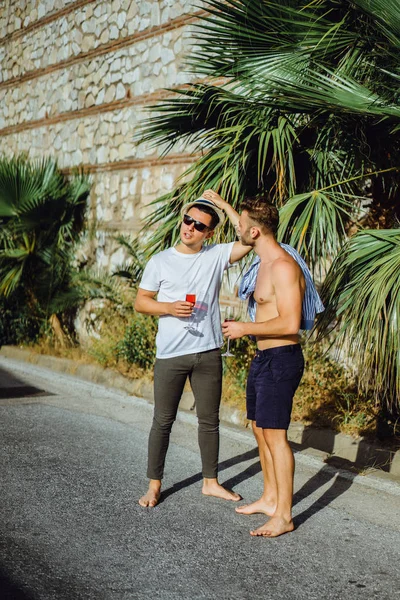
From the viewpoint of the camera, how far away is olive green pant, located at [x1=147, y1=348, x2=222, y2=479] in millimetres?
5652

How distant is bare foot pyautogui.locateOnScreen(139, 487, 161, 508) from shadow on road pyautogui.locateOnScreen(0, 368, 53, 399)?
14.3ft

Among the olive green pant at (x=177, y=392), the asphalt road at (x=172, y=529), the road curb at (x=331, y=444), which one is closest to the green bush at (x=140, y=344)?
the road curb at (x=331, y=444)

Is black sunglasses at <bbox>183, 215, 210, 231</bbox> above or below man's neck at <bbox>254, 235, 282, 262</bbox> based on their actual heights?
above

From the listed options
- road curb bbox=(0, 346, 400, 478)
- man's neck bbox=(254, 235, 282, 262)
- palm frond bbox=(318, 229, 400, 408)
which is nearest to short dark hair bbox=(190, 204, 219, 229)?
man's neck bbox=(254, 235, 282, 262)

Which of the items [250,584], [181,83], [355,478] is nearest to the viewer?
[250,584]

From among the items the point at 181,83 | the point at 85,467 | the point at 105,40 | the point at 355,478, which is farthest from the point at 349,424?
the point at 105,40

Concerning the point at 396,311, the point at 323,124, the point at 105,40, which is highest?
the point at 105,40

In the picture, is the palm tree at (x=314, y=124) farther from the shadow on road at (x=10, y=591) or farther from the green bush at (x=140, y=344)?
the shadow on road at (x=10, y=591)

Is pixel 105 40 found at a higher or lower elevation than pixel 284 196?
higher

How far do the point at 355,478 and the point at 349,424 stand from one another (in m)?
1.23

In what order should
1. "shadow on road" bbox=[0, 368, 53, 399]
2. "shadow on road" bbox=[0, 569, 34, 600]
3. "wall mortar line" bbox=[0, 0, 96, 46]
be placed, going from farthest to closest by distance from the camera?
"wall mortar line" bbox=[0, 0, 96, 46] → "shadow on road" bbox=[0, 368, 53, 399] → "shadow on road" bbox=[0, 569, 34, 600]

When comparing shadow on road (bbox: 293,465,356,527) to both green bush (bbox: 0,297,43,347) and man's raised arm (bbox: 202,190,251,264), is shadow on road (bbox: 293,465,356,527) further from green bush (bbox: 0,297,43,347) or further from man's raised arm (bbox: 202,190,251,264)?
green bush (bbox: 0,297,43,347)

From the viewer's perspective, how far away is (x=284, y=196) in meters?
7.49

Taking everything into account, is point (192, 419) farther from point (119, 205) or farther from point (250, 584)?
point (119, 205)
